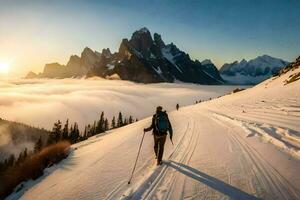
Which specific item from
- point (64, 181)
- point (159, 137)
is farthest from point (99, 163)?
point (159, 137)

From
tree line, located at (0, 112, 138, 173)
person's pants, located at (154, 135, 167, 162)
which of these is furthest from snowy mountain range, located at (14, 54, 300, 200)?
tree line, located at (0, 112, 138, 173)

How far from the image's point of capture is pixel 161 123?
522 inches

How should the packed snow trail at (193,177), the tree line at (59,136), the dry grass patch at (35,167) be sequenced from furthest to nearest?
the tree line at (59,136) → the dry grass patch at (35,167) → the packed snow trail at (193,177)

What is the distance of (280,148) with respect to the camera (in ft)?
44.9

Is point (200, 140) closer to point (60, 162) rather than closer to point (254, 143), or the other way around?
point (254, 143)

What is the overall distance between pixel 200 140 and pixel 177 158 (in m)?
4.82

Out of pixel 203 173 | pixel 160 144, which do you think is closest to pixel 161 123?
pixel 160 144

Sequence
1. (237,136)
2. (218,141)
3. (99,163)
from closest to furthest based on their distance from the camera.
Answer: (99,163), (218,141), (237,136)

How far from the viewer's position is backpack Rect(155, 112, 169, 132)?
13219mm

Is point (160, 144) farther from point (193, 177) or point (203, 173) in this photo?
point (193, 177)

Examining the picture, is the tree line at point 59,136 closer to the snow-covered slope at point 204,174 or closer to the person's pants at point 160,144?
the snow-covered slope at point 204,174

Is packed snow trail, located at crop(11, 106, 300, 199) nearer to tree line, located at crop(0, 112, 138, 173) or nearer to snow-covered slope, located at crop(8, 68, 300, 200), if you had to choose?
snow-covered slope, located at crop(8, 68, 300, 200)

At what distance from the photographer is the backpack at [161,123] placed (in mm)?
13219

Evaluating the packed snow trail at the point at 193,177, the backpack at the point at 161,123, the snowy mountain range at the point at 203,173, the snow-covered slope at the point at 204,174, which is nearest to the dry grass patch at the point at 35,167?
the snowy mountain range at the point at 203,173
